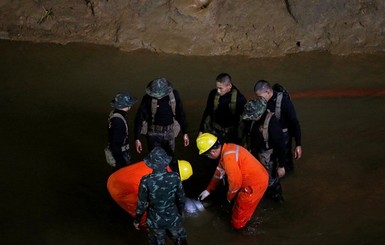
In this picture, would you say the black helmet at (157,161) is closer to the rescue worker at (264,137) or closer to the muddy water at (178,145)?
the rescue worker at (264,137)

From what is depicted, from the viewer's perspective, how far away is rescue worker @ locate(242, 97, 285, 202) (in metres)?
5.47

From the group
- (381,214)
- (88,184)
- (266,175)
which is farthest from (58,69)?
(381,214)

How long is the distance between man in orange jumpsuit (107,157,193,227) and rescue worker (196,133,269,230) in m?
0.42

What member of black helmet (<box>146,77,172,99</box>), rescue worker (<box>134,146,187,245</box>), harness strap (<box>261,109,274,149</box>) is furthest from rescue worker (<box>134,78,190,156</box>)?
rescue worker (<box>134,146,187,245</box>)

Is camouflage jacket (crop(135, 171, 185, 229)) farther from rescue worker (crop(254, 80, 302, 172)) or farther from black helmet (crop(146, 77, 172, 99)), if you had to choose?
rescue worker (crop(254, 80, 302, 172))

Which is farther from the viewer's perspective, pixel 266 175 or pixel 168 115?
pixel 168 115

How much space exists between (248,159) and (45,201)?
2871 mm

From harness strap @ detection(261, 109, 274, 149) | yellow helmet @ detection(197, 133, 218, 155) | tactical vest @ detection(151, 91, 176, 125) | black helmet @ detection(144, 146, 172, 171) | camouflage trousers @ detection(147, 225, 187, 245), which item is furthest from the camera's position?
tactical vest @ detection(151, 91, 176, 125)

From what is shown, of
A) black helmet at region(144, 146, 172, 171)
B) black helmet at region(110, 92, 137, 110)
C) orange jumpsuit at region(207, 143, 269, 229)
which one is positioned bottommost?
orange jumpsuit at region(207, 143, 269, 229)

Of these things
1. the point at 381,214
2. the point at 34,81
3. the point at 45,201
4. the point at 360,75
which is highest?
the point at 34,81

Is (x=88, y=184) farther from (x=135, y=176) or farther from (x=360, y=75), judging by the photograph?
(x=360, y=75)

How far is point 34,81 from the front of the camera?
9.16 m

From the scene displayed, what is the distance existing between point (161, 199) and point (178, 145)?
2.81 metres

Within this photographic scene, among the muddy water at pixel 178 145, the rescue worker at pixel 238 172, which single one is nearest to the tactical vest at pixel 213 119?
the rescue worker at pixel 238 172
